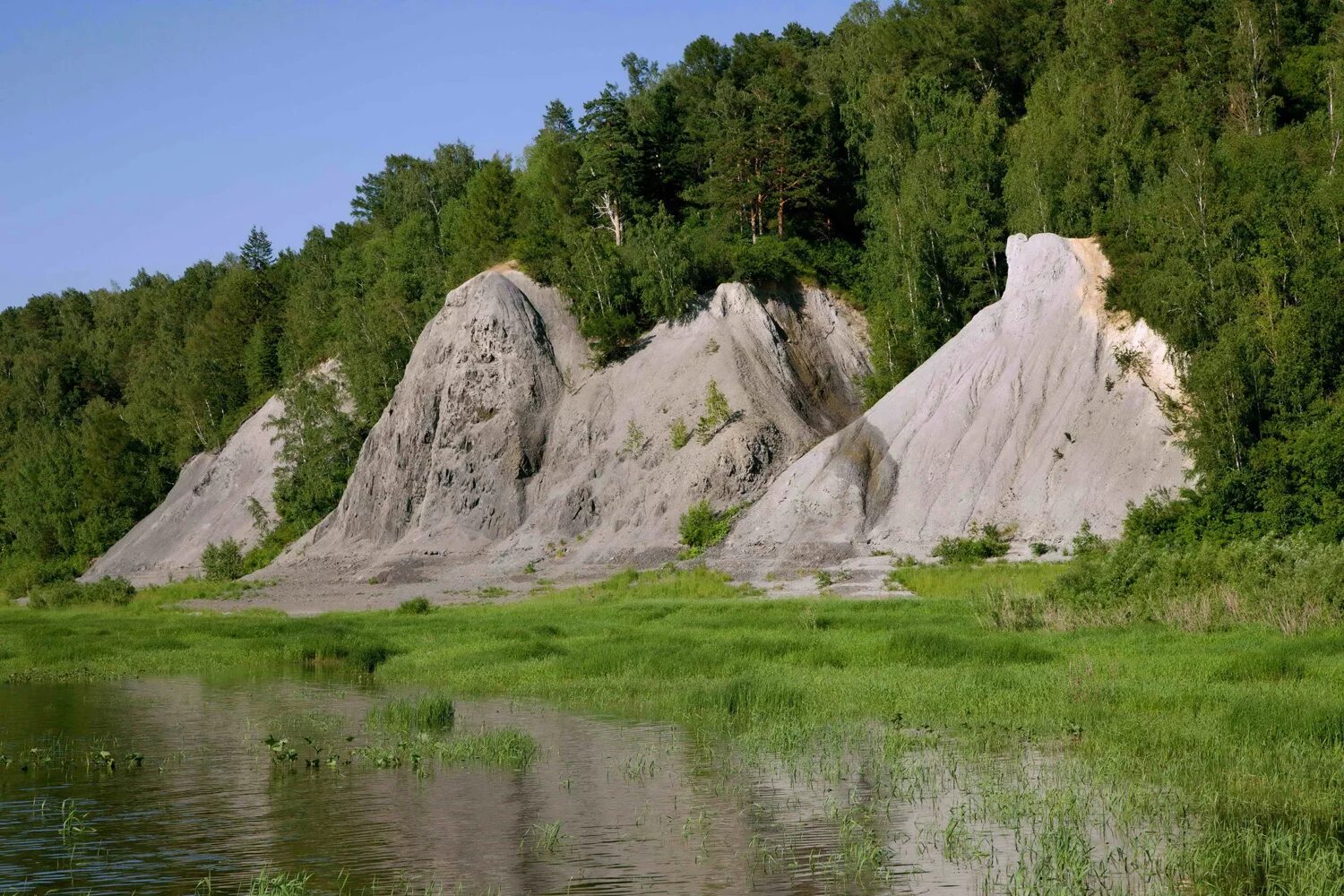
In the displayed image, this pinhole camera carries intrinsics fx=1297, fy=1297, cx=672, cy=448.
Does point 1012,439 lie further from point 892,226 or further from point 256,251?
point 256,251

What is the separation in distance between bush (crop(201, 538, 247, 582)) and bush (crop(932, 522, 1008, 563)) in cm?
4450

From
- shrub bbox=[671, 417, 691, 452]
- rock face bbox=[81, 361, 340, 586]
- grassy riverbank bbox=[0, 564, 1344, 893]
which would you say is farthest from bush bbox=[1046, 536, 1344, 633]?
rock face bbox=[81, 361, 340, 586]

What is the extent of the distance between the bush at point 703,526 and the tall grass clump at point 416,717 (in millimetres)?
35726

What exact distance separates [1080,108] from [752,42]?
45909mm

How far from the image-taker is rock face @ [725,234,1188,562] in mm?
51719

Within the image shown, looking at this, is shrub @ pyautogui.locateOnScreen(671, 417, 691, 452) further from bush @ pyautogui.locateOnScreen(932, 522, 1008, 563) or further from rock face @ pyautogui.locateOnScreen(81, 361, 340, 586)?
rock face @ pyautogui.locateOnScreen(81, 361, 340, 586)

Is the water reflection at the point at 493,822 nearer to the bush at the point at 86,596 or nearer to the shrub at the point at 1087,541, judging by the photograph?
the shrub at the point at 1087,541

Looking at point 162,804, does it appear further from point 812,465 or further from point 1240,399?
point 812,465

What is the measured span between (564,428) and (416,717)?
51.3 metres

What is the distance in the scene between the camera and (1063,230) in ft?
206

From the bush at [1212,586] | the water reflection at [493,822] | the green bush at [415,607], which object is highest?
the bush at [1212,586]

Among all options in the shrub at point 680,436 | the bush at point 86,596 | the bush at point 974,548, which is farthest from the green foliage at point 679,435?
the bush at point 86,596

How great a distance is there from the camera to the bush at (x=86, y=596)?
6444cm

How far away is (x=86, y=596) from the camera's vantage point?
218ft
